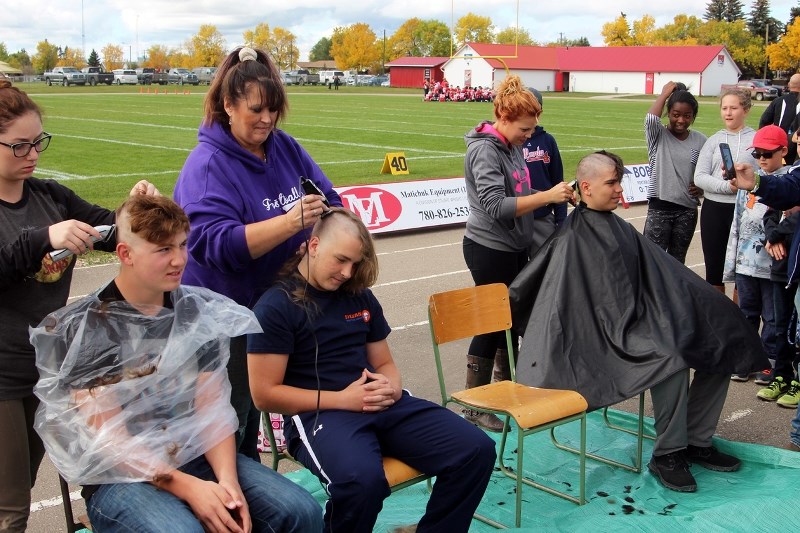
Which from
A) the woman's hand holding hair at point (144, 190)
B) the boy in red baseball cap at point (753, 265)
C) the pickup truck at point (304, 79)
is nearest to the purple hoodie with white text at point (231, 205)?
the woman's hand holding hair at point (144, 190)

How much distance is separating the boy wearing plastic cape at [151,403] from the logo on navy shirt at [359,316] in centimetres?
48

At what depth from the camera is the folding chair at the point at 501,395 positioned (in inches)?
147

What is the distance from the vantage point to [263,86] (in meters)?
3.12

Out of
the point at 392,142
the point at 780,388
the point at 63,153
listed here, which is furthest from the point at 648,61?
the point at 780,388

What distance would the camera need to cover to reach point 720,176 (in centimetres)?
608

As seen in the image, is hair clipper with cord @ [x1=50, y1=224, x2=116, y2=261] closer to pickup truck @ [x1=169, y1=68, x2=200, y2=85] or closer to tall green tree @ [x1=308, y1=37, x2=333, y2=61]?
pickup truck @ [x1=169, y1=68, x2=200, y2=85]

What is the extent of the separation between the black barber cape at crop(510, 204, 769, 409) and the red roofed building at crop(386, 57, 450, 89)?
82807 millimetres

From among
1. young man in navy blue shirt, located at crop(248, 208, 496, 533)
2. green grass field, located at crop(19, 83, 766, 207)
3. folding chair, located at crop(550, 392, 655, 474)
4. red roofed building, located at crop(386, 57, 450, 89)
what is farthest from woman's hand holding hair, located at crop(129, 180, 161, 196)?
→ red roofed building, located at crop(386, 57, 450, 89)

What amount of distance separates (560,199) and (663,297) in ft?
2.50

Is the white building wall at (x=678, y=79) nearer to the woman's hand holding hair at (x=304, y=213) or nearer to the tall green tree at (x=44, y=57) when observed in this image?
the woman's hand holding hair at (x=304, y=213)

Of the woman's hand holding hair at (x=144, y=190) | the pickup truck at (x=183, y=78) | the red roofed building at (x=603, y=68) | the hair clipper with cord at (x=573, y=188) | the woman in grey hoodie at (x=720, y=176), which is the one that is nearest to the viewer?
the woman's hand holding hair at (x=144, y=190)

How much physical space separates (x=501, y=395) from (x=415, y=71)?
88.9 metres

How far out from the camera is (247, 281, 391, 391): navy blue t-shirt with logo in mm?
3105

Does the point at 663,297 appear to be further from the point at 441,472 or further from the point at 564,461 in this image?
the point at 441,472
